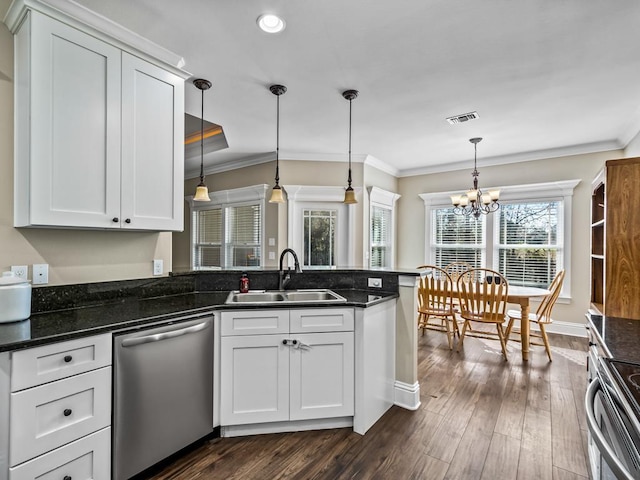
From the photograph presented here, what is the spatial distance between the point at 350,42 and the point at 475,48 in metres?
0.89

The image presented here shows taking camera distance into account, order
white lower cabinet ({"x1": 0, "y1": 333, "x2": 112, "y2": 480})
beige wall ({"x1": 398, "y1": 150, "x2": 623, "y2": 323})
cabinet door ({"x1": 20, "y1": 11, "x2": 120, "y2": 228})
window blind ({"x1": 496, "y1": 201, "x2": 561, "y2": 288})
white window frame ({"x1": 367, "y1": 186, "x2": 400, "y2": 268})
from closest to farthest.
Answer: white lower cabinet ({"x1": 0, "y1": 333, "x2": 112, "y2": 480})
cabinet door ({"x1": 20, "y1": 11, "x2": 120, "y2": 228})
beige wall ({"x1": 398, "y1": 150, "x2": 623, "y2": 323})
window blind ({"x1": 496, "y1": 201, "x2": 561, "y2": 288})
white window frame ({"x1": 367, "y1": 186, "x2": 400, "y2": 268})

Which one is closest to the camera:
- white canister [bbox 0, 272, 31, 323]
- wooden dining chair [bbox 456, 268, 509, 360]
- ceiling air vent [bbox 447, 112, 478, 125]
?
white canister [bbox 0, 272, 31, 323]

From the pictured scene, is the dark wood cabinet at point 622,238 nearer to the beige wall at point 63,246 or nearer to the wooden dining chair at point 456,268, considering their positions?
the beige wall at point 63,246

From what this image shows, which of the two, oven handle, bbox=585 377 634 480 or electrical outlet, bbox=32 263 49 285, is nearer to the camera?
oven handle, bbox=585 377 634 480

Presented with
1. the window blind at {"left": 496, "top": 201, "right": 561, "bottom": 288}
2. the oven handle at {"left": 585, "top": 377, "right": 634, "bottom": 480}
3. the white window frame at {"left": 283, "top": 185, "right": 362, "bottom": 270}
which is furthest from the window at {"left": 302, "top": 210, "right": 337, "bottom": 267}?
the oven handle at {"left": 585, "top": 377, "right": 634, "bottom": 480}

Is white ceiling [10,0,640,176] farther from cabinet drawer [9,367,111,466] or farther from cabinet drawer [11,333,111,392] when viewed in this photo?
cabinet drawer [9,367,111,466]

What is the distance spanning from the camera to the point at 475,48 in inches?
92.4

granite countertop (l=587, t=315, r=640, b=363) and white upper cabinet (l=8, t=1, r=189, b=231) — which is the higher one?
white upper cabinet (l=8, t=1, r=189, b=231)

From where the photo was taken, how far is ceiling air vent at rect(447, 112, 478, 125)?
353cm

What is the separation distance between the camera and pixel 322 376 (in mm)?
2215

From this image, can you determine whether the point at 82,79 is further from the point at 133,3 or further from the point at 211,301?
the point at 211,301

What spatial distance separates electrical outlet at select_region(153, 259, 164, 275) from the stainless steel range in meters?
2.48

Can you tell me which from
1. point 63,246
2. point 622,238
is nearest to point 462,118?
point 622,238

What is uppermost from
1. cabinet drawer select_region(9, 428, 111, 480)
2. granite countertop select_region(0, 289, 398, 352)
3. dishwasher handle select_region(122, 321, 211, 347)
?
granite countertop select_region(0, 289, 398, 352)
